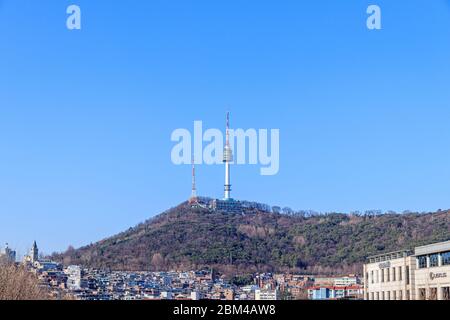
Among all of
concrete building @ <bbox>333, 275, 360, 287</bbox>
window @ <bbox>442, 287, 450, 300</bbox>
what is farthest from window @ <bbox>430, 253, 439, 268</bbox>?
concrete building @ <bbox>333, 275, 360, 287</bbox>

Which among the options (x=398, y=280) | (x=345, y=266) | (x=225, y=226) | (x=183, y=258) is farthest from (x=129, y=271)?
(x=398, y=280)

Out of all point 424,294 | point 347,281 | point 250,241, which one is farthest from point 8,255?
point 250,241

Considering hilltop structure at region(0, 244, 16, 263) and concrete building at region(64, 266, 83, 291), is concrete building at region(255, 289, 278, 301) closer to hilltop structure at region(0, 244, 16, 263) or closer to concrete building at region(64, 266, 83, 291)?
hilltop structure at region(0, 244, 16, 263)

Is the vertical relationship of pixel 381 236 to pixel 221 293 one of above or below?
above

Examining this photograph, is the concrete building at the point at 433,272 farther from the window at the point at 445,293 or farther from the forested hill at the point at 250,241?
the forested hill at the point at 250,241
